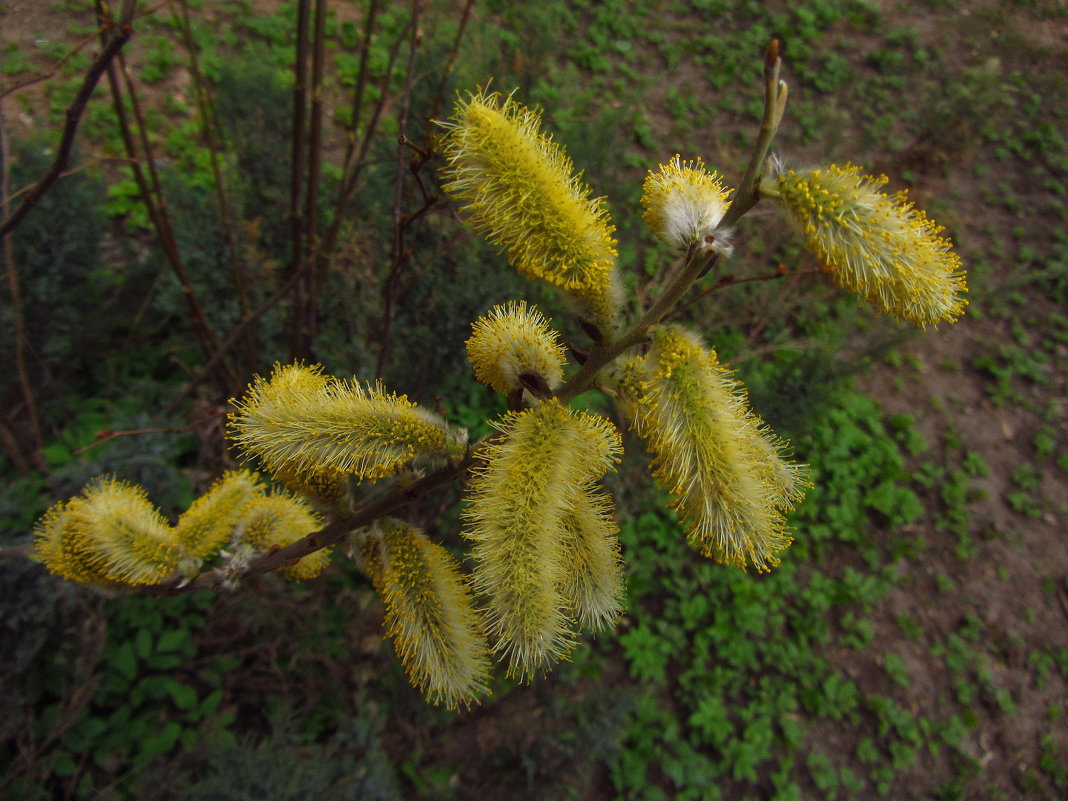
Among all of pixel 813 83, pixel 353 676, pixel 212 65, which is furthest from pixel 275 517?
pixel 813 83

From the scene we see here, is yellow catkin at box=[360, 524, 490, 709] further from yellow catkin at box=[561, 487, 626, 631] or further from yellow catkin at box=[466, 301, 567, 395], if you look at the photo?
yellow catkin at box=[466, 301, 567, 395]

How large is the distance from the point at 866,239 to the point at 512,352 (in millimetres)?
512

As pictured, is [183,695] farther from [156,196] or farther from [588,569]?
[588,569]

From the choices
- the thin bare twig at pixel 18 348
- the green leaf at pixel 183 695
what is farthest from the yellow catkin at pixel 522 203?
the green leaf at pixel 183 695

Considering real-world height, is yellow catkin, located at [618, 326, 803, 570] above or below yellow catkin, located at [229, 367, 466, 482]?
above

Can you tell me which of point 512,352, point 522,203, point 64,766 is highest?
point 522,203

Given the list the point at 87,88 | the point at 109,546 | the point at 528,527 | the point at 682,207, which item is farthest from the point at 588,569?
the point at 87,88

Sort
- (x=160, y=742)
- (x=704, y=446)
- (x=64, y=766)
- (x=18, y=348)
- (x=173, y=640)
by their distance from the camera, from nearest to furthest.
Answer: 1. (x=704, y=446)
2. (x=64, y=766)
3. (x=160, y=742)
4. (x=173, y=640)
5. (x=18, y=348)

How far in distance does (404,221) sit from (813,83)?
16.1 feet

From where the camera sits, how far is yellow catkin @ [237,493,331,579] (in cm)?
127

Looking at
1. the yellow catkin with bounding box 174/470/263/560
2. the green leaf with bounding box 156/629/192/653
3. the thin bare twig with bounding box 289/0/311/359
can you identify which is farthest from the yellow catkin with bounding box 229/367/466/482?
the green leaf with bounding box 156/629/192/653

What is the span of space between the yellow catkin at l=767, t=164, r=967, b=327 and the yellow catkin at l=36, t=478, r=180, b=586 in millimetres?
1220

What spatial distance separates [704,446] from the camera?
35.0 inches

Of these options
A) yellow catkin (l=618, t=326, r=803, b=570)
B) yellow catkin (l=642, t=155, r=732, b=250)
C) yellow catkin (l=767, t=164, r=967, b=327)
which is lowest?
yellow catkin (l=618, t=326, r=803, b=570)
